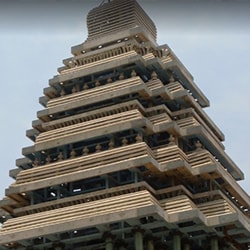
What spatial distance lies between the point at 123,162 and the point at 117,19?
45.7ft

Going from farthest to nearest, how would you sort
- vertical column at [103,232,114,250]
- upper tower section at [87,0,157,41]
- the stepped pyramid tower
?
upper tower section at [87,0,157,41], vertical column at [103,232,114,250], the stepped pyramid tower

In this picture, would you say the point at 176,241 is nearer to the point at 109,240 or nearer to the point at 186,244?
the point at 186,244

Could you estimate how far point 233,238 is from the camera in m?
45.1

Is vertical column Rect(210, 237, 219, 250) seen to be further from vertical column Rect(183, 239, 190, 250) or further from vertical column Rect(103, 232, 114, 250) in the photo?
vertical column Rect(103, 232, 114, 250)

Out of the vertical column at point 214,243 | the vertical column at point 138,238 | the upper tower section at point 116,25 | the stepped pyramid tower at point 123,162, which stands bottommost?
the vertical column at point 138,238

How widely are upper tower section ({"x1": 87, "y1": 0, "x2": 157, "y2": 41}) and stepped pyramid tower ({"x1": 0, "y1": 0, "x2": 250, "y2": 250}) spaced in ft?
0.26

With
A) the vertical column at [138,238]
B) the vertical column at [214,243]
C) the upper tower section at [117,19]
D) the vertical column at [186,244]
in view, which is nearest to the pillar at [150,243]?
the vertical column at [138,238]

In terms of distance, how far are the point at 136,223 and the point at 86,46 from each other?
16.2 m

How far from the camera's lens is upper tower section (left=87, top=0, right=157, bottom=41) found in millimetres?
52125

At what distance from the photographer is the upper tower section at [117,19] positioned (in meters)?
52.1

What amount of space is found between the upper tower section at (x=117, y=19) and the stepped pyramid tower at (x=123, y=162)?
0.08m

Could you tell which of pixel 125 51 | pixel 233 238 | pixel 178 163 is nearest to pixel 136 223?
pixel 178 163

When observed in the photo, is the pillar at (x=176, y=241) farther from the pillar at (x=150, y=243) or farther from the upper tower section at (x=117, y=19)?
the upper tower section at (x=117, y=19)

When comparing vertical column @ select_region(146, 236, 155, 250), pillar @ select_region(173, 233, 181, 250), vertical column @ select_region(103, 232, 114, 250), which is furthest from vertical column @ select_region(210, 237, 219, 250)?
vertical column @ select_region(103, 232, 114, 250)
